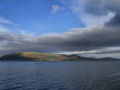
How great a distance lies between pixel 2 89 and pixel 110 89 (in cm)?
3182

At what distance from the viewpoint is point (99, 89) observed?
35.3m

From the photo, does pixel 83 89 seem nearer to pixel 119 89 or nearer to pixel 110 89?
pixel 110 89

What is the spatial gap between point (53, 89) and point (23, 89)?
885 centimetres

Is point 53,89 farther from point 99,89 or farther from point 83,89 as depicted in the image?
point 99,89

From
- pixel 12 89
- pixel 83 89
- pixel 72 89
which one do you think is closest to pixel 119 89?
pixel 83 89

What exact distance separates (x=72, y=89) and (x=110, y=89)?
11117 mm

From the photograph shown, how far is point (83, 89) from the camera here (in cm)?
3522

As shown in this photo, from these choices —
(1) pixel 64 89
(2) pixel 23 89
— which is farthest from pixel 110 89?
(2) pixel 23 89

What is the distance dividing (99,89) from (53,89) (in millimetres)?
13430

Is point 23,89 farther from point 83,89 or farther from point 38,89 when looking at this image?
point 83,89

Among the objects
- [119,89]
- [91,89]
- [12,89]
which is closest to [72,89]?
[91,89]

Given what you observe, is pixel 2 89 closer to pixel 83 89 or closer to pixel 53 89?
pixel 53 89

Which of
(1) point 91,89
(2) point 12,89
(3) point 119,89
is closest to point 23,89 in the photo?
(2) point 12,89

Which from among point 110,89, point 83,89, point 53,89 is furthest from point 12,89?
point 110,89
